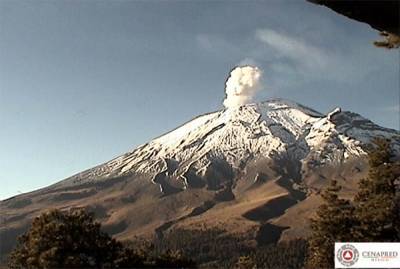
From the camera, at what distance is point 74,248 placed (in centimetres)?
2773

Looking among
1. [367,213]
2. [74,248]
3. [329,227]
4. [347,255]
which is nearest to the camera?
[347,255]

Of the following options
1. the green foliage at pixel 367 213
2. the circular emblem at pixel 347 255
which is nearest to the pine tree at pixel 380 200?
the green foliage at pixel 367 213

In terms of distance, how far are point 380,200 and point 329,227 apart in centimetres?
598

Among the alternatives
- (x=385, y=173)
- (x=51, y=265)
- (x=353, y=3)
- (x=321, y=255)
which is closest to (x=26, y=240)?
(x=51, y=265)

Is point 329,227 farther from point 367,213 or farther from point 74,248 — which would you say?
point 74,248

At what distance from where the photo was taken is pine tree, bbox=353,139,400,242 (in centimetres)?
2981
